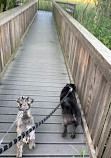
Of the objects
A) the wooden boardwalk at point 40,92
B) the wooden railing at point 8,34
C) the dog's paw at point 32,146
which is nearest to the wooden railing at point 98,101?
the wooden boardwalk at point 40,92

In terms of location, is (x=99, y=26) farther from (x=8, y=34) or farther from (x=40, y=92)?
(x=40, y=92)

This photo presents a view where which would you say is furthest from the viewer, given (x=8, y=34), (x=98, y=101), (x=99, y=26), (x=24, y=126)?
(x=99, y=26)

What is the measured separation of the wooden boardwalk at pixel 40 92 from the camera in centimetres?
220

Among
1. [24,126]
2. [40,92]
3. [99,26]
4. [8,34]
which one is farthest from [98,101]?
[99,26]

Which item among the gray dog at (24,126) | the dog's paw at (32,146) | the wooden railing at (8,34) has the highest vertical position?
the wooden railing at (8,34)

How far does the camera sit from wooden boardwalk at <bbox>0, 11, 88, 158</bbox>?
220cm

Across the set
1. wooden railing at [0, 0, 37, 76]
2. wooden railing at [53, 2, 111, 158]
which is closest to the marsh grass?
wooden railing at [0, 0, 37, 76]

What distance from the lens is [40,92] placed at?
3400mm

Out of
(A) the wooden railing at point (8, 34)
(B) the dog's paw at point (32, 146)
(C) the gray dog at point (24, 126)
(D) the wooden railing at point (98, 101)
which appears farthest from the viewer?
(A) the wooden railing at point (8, 34)

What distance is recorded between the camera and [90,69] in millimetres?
2299

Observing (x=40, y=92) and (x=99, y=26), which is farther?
(x=99, y=26)

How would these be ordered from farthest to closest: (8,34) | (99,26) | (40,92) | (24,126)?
(99,26) < (8,34) < (40,92) < (24,126)

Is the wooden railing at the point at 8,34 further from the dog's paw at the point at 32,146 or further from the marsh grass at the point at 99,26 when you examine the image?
the marsh grass at the point at 99,26

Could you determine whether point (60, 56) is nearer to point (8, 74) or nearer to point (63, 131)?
point (8, 74)
